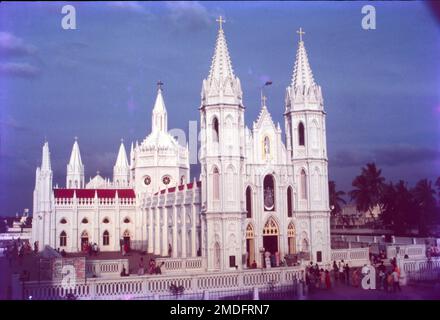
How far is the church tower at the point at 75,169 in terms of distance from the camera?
6931 cm

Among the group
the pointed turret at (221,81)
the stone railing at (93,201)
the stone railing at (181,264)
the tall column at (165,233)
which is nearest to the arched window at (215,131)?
the pointed turret at (221,81)

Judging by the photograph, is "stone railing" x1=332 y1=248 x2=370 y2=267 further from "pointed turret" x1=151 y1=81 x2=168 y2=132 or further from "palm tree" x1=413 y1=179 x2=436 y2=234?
"pointed turret" x1=151 y1=81 x2=168 y2=132

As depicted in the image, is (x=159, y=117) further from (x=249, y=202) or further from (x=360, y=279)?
(x=360, y=279)

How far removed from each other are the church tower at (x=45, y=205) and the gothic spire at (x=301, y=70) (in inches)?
1087

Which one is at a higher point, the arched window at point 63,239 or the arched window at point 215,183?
the arched window at point 215,183

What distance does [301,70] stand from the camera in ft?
116

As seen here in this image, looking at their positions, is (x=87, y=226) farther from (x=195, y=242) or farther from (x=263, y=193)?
(x=263, y=193)

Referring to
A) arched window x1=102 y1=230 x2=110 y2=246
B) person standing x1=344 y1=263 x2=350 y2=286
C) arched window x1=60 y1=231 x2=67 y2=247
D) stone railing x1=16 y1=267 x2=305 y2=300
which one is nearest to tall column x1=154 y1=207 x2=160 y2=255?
arched window x1=102 y1=230 x2=110 y2=246

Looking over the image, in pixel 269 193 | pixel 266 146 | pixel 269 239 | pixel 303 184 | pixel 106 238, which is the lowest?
pixel 106 238

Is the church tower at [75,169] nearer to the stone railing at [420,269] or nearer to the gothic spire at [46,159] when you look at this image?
the gothic spire at [46,159]

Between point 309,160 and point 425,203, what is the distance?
21.9 m

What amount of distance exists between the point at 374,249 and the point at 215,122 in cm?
1451

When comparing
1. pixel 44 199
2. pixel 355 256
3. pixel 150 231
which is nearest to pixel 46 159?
pixel 44 199
